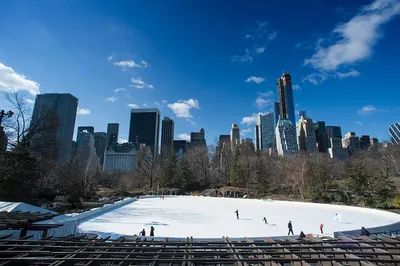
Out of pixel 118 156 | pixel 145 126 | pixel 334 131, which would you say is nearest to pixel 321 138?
pixel 334 131

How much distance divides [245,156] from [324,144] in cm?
10938

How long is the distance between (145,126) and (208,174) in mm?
126659

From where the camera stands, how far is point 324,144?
136250 mm

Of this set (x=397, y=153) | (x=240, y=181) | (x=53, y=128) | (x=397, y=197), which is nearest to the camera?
(x=53, y=128)

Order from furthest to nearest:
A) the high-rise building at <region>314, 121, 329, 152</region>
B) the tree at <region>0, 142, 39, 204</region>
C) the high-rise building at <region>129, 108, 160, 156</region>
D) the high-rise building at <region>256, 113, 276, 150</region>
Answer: the high-rise building at <region>256, 113, 276, 150</region>
the high-rise building at <region>129, 108, 160, 156</region>
the high-rise building at <region>314, 121, 329, 152</region>
the tree at <region>0, 142, 39, 204</region>

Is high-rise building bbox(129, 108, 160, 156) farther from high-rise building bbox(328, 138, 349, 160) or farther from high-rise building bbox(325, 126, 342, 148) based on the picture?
high-rise building bbox(325, 126, 342, 148)

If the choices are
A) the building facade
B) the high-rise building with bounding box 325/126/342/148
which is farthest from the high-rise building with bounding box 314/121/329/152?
the building facade

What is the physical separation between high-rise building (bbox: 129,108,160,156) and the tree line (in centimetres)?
11166

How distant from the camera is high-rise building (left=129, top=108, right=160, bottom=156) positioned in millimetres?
171250

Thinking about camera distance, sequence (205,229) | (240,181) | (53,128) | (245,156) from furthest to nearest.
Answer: (245,156) < (240,181) < (53,128) < (205,229)

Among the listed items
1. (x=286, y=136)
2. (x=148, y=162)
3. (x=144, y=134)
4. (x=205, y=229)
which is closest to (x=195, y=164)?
(x=148, y=162)

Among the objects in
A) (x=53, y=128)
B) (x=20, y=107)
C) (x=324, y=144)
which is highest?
(x=324, y=144)

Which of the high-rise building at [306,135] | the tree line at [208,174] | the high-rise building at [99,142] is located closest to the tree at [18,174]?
the tree line at [208,174]

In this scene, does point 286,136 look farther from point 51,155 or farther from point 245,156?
point 51,155
